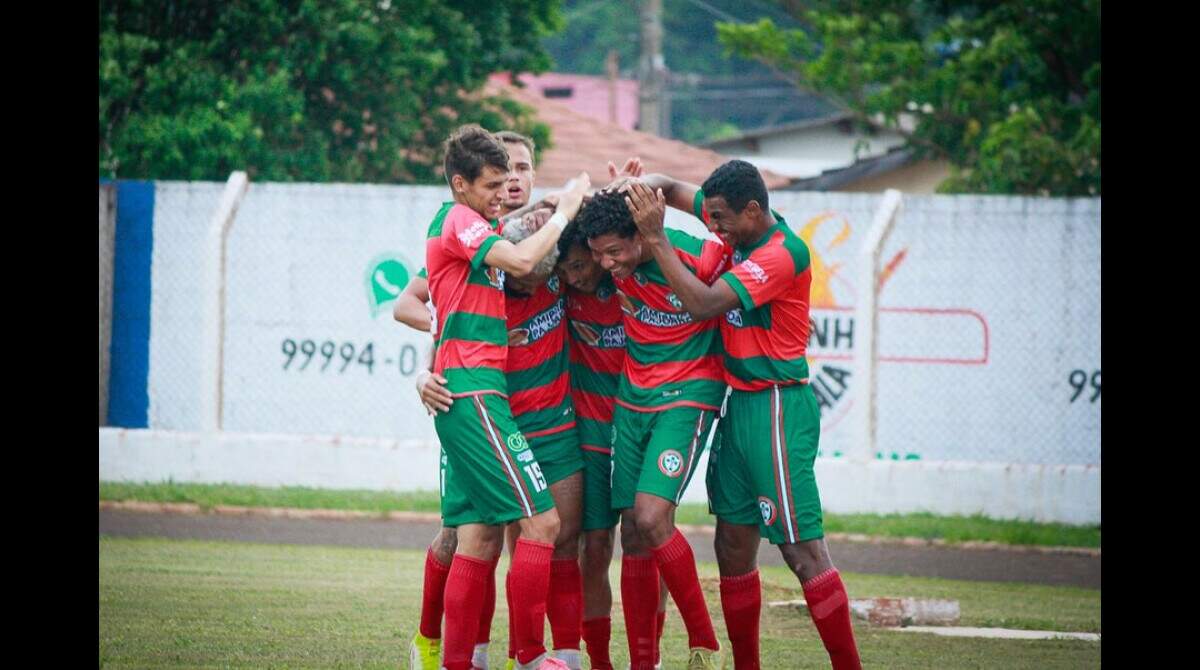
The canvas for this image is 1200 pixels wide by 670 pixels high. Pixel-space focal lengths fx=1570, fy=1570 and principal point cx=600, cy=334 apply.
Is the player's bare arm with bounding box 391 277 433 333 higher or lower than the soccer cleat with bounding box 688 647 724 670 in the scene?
higher

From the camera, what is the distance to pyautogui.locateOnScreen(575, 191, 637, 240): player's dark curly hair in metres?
6.77

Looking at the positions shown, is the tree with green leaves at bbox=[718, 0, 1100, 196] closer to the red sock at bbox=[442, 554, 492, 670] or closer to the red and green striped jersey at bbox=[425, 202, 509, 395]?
the red and green striped jersey at bbox=[425, 202, 509, 395]

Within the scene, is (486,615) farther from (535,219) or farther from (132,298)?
(132,298)

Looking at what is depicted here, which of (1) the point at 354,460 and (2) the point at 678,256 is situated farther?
(1) the point at 354,460

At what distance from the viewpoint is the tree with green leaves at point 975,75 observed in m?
16.8

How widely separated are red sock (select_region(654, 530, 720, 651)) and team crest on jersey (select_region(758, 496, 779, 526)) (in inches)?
13.8

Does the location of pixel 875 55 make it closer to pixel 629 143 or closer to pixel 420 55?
pixel 420 55

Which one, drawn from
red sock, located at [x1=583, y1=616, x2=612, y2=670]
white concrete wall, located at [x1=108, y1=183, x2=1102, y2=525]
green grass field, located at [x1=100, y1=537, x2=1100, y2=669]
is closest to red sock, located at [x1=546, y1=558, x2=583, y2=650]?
red sock, located at [x1=583, y1=616, x2=612, y2=670]

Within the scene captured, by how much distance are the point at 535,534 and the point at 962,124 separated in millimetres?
14719

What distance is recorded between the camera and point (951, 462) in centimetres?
1348

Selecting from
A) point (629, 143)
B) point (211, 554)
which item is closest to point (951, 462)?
point (211, 554)

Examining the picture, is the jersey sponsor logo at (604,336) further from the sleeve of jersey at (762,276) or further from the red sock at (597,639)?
the red sock at (597,639)
